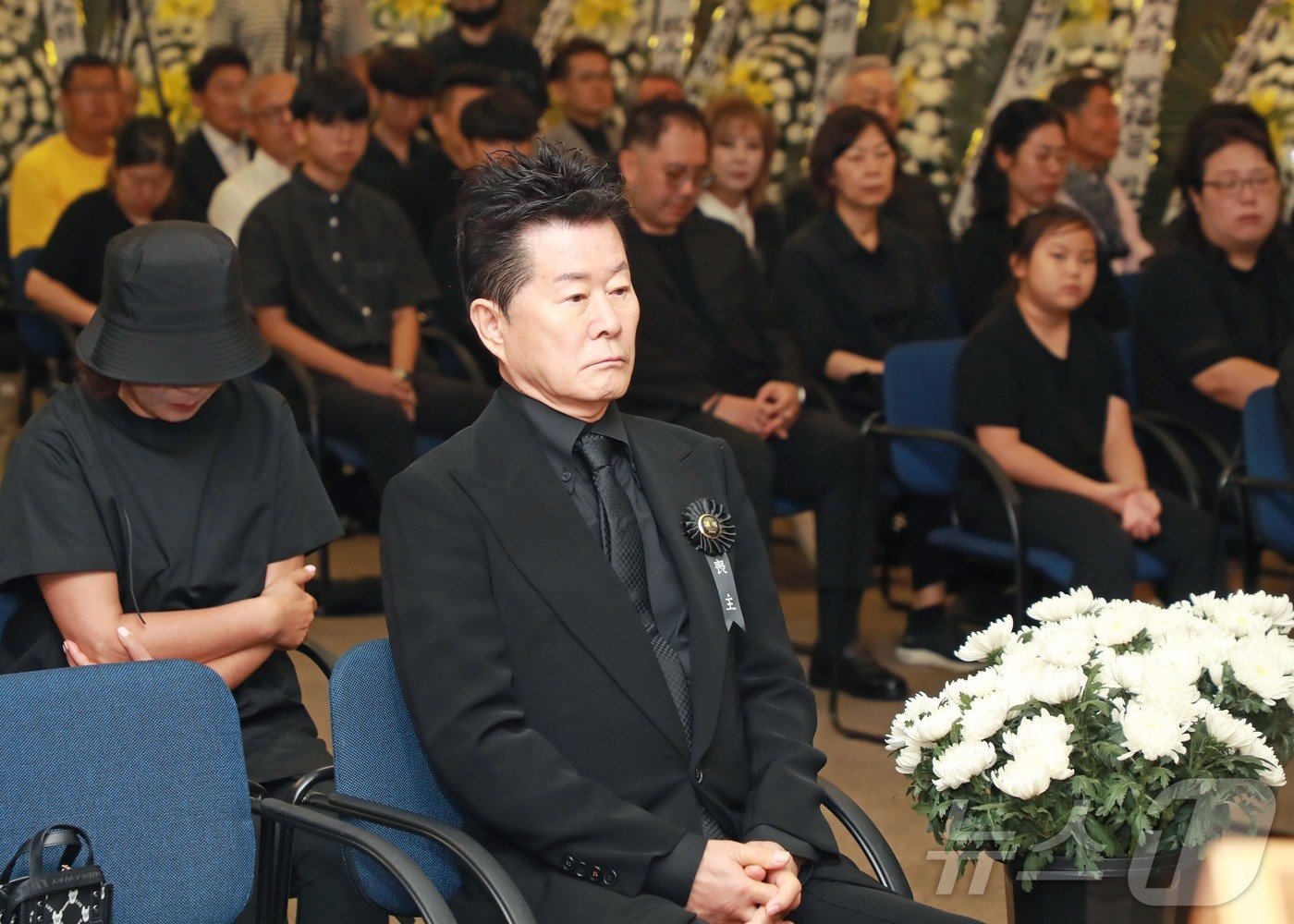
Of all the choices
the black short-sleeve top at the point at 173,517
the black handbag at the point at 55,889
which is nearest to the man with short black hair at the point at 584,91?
the black short-sleeve top at the point at 173,517

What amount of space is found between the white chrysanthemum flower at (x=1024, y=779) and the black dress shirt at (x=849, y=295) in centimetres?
310

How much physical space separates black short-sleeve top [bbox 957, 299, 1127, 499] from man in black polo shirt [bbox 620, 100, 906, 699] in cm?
36

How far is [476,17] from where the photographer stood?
6996mm

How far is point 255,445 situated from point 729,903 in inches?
40.5

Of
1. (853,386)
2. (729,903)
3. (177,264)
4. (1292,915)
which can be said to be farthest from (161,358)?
(853,386)

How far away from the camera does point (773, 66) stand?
7316 millimetres

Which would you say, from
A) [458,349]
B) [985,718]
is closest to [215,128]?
[458,349]

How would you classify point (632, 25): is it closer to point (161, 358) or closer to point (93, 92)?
point (93, 92)

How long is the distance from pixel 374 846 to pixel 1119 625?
101 cm

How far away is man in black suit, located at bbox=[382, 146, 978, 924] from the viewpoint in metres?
2.01

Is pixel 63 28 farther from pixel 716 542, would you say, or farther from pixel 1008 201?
pixel 716 542

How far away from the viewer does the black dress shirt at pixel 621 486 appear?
2182mm

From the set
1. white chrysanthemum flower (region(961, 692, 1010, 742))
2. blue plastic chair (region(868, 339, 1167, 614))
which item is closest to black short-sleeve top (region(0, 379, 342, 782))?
A: white chrysanthemum flower (region(961, 692, 1010, 742))

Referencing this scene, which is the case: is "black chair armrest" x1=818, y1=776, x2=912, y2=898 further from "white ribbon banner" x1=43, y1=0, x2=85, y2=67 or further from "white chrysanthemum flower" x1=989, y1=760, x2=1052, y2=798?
"white ribbon banner" x1=43, y1=0, x2=85, y2=67
